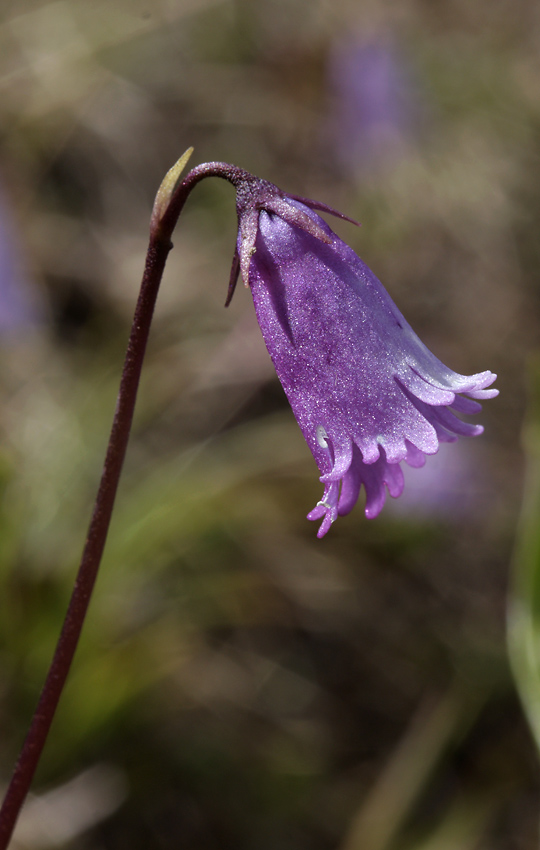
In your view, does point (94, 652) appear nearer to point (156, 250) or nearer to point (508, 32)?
point (156, 250)

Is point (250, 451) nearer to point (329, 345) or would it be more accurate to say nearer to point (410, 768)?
point (410, 768)

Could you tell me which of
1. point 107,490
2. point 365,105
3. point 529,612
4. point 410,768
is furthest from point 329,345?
point 365,105

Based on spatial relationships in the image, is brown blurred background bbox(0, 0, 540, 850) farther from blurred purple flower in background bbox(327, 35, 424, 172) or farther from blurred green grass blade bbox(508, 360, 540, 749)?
blurred green grass blade bbox(508, 360, 540, 749)

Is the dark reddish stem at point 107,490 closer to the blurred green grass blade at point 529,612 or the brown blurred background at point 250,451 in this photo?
the brown blurred background at point 250,451

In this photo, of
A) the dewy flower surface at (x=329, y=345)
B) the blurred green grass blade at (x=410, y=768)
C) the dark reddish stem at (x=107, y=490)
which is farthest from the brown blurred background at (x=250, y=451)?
the dewy flower surface at (x=329, y=345)

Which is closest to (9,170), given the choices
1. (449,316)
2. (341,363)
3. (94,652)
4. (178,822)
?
(449,316)
